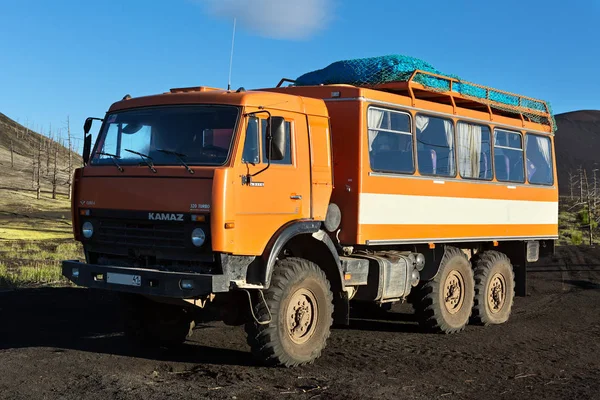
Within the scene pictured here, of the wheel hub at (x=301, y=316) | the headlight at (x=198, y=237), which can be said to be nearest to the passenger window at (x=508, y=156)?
the wheel hub at (x=301, y=316)

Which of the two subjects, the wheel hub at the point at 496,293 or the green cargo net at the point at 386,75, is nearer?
the green cargo net at the point at 386,75

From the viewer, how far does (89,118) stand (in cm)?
870

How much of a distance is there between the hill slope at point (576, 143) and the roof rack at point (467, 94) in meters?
94.6

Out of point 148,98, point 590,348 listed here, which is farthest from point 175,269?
point 590,348

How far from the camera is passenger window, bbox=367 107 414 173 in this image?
9.59m

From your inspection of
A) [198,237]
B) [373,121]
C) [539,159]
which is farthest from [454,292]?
[198,237]

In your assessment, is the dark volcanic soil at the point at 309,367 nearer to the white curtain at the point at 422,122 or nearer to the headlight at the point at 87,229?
the headlight at the point at 87,229

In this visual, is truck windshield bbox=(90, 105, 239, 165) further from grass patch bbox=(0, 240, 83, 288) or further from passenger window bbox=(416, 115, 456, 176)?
grass patch bbox=(0, 240, 83, 288)

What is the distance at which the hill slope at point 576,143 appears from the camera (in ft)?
377

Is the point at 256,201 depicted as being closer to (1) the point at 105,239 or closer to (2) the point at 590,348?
Result: (1) the point at 105,239

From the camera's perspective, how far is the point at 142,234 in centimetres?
797

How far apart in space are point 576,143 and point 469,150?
124466 mm

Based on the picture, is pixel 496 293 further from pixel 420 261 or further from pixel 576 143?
pixel 576 143

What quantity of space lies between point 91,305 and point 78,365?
15.0 feet
